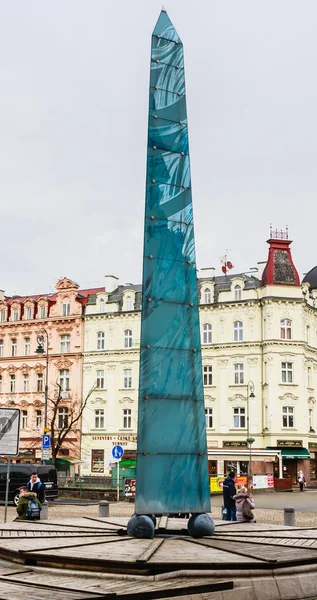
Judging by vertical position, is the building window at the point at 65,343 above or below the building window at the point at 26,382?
above

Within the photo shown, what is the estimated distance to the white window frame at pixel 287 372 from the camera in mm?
57906

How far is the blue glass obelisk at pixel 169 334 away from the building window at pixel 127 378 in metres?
47.5

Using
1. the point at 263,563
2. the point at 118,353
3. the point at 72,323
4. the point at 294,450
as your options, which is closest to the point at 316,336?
the point at 294,450

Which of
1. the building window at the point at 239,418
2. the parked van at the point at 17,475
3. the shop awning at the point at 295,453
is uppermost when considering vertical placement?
the building window at the point at 239,418

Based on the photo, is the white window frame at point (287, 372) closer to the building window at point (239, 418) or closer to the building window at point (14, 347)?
the building window at point (239, 418)

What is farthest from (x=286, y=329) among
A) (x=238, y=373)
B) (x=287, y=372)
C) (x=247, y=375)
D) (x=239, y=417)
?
(x=239, y=417)

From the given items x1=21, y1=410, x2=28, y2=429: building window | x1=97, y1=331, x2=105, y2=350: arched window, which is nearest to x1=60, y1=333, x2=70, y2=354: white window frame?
x1=97, y1=331, x2=105, y2=350: arched window

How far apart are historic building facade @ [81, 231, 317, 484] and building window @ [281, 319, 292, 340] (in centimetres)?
7

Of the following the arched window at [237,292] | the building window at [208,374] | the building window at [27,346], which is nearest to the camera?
the arched window at [237,292]

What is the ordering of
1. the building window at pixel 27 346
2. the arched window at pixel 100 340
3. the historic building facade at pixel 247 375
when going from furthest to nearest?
1. the building window at pixel 27 346
2. the arched window at pixel 100 340
3. the historic building facade at pixel 247 375

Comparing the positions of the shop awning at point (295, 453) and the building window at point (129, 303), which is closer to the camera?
the shop awning at point (295, 453)

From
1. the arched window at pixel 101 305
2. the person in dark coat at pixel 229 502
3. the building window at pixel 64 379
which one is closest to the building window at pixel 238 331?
the arched window at pixel 101 305

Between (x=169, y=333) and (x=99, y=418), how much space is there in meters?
49.5

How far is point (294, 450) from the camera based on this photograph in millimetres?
56781
